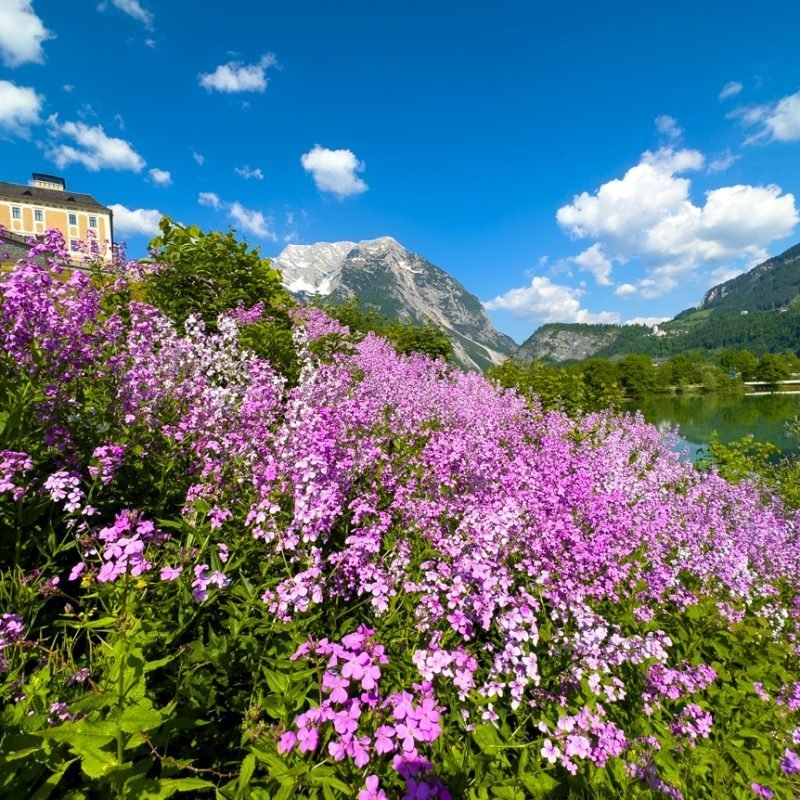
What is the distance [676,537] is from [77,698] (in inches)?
247

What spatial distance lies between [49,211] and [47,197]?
17.5ft

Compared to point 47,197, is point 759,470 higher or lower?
lower

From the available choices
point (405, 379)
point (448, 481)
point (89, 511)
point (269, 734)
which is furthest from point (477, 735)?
point (405, 379)

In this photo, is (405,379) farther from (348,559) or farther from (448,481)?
(348,559)

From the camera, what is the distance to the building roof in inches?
3196

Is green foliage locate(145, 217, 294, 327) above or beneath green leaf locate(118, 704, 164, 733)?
above

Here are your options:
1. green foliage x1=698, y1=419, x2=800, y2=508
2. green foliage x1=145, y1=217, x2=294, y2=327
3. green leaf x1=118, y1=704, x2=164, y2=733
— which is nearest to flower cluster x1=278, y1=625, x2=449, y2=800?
green leaf x1=118, y1=704, x2=164, y2=733

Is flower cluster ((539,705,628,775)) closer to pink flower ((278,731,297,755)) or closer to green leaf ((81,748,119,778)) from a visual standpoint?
pink flower ((278,731,297,755))

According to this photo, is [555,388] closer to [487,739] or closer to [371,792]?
[487,739]

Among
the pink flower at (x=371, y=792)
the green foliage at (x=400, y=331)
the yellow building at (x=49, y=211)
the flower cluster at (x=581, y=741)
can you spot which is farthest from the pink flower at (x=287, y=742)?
the yellow building at (x=49, y=211)

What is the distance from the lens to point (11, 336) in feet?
10.3

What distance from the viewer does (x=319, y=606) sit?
3.07m

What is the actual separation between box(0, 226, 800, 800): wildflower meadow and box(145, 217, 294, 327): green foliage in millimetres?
3282

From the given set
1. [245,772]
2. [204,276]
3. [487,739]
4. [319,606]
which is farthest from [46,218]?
[487,739]
